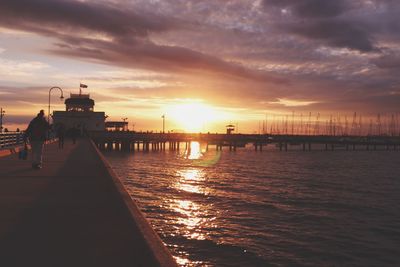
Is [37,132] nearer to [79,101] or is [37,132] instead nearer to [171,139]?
[79,101]

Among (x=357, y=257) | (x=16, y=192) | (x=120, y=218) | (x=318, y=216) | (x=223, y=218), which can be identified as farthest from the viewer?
(x=318, y=216)

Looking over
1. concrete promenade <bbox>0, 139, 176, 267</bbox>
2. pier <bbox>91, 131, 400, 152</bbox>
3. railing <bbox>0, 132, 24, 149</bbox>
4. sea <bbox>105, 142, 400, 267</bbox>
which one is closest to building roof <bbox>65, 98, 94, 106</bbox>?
pier <bbox>91, 131, 400, 152</bbox>

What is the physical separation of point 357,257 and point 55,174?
10.6 metres

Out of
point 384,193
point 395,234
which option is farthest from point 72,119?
point 395,234

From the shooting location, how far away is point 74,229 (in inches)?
274

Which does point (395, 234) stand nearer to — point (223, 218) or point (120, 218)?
point (223, 218)

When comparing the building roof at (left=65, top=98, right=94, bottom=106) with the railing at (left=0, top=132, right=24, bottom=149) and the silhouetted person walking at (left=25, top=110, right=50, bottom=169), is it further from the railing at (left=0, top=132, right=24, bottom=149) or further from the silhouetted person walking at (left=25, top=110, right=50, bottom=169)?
the silhouetted person walking at (left=25, top=110, right=50, bottom=169)

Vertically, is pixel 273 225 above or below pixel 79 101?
below

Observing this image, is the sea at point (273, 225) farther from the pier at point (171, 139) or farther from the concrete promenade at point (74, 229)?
the pier at point (171, 139)

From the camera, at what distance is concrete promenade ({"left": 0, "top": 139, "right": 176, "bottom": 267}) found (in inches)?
211

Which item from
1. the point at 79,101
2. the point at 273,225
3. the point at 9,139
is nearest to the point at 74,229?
the point at 273,225

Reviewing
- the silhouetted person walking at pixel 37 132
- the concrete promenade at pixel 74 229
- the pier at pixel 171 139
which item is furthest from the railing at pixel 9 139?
the pier at pixel 171 139

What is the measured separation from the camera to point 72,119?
99750 mm

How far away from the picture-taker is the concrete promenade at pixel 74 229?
5.37m
